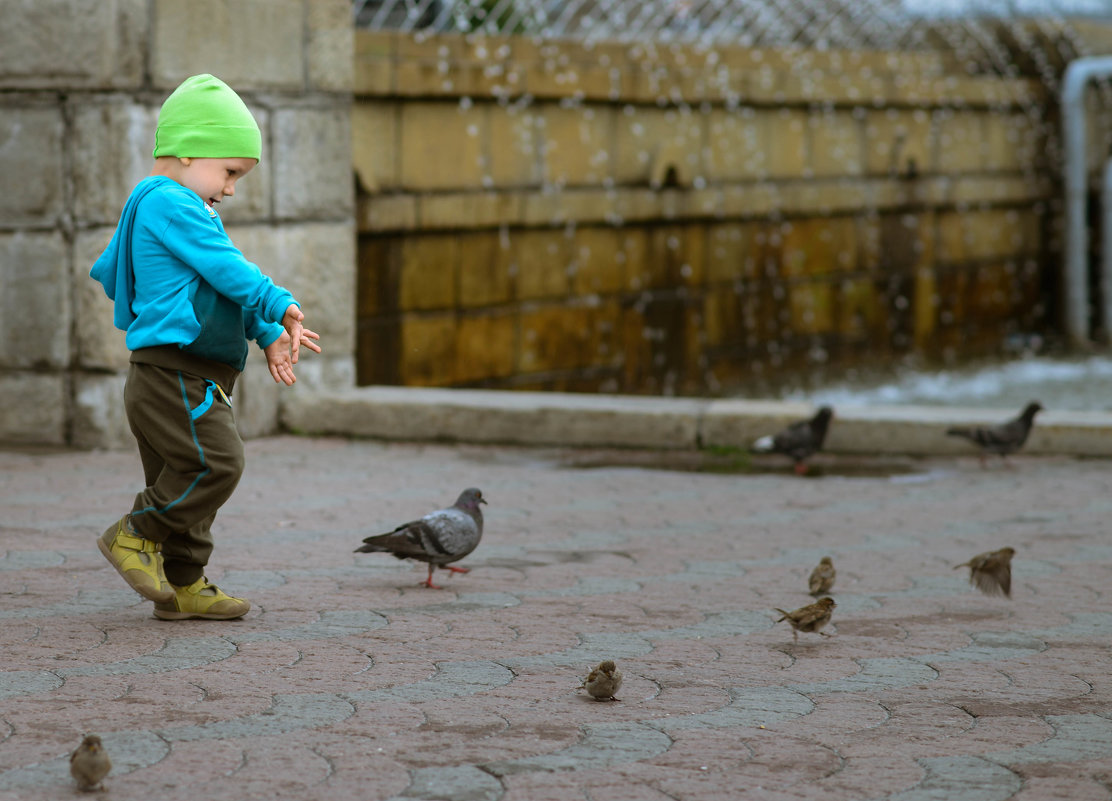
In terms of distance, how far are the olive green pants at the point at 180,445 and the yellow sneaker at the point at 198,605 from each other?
0.18 metres

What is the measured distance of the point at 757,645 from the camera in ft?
14.5

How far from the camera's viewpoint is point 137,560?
4.41 meters

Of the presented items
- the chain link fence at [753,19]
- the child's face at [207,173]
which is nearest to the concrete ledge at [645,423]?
the chain link fence at [753,19]

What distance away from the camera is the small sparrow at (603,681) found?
3705mm

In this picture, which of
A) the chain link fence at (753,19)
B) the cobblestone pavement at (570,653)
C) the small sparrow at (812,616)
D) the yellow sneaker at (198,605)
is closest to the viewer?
the cobblestone pavement at (570,653)

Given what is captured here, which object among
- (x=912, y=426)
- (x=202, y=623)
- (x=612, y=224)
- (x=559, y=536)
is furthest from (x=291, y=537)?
(x=612, y=224)

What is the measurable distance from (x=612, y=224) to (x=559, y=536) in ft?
17.3

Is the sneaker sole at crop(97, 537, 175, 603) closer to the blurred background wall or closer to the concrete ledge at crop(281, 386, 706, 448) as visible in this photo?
the blurred background wall

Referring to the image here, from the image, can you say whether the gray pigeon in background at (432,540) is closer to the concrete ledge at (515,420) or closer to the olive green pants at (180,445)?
the olive green pants at (180,445)

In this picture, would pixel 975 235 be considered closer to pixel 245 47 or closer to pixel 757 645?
pixel 245 47

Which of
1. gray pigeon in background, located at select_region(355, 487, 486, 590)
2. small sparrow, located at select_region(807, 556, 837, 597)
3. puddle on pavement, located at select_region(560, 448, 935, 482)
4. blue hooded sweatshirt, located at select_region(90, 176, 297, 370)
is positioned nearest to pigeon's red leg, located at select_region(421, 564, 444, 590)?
gray pigeon in background, located at select_region(355, 487, 486, 590)

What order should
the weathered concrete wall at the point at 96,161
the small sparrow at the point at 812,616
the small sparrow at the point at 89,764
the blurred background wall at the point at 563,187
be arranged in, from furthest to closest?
1. the blurred background wall at the point at 563,187
2. the weathered concrete wall at the point at 96,161
3. the small sparrow at the point at 812,616
4. the small sparrow at the point at 89,764

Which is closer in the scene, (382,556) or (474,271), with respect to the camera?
(382,556)

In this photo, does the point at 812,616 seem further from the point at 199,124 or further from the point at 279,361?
the point at 199,124
